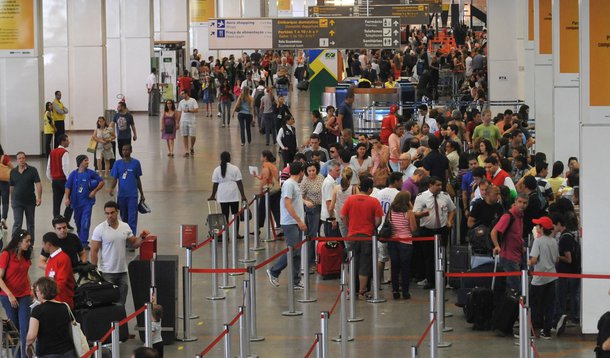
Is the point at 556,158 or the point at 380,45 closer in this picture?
the point at 556,158

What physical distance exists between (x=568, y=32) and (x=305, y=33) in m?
14.4

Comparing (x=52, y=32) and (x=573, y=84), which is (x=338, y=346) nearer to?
(x=573, y=84)

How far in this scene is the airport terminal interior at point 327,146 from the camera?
13633mm

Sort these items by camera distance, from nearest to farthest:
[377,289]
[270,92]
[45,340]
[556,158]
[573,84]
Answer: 1. [45,340]
2. [377,289]
3. [573,84]
4. [556,158]
5. [270,92]

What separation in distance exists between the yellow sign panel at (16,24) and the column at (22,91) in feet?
0.08

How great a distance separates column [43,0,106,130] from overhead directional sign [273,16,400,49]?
5.83 m

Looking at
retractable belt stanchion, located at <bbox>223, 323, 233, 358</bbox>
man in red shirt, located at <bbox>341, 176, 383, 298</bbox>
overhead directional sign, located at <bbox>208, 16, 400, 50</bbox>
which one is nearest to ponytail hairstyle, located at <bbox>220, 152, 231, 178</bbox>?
man in red shirt, located at <bbox>341, 176, 383, 298</bbox>

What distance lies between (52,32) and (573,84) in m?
18.9

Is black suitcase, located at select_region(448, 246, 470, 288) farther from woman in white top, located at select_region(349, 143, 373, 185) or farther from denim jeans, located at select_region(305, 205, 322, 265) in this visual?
woman in white top, located at select_region(349, 143, 373, 185)

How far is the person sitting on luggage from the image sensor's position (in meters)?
10.6

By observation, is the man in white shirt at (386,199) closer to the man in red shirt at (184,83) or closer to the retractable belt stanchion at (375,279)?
the retractable belt stanchion at (375,279)

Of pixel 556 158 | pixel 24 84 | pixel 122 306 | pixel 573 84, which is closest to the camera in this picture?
pixel 122 306

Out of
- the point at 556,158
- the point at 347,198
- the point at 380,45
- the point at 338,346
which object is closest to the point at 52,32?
the point at 380,45

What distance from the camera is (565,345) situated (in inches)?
523
